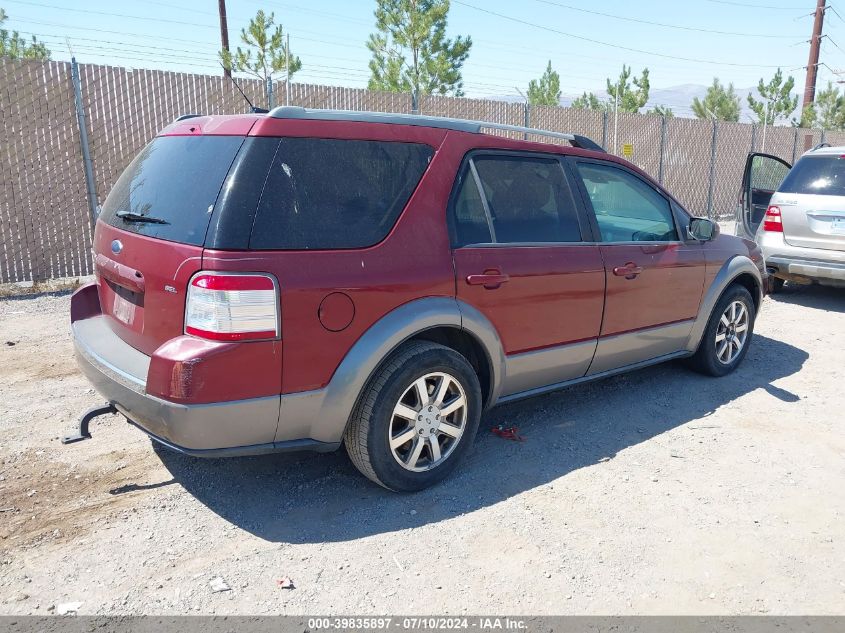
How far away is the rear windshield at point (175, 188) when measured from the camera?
2852 millimetres

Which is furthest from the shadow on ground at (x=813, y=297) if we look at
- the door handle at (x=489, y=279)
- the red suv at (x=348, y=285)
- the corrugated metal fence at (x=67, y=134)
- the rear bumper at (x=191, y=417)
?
the corrugated metal fence at (x=67, y=134)

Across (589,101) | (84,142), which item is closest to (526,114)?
(84,142)

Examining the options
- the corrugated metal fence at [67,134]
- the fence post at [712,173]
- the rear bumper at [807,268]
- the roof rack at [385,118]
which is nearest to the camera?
the roof rack at [385,118]

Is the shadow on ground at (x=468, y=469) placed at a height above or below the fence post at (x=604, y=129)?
below

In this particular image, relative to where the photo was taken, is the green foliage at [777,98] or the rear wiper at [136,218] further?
the green foliage at [777,98]

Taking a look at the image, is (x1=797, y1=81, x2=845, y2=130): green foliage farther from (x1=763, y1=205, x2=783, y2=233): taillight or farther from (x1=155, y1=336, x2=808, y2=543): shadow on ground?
(x1=155, y1=336, x2=808, y2=543): shadow on ground

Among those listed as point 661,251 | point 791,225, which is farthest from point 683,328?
point 791,225

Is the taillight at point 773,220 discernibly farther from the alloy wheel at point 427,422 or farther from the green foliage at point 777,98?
the green foliage at point 777,98

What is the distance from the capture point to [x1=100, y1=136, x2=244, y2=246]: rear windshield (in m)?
2.85

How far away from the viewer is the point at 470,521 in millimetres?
3191

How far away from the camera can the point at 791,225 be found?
7844 millimetres

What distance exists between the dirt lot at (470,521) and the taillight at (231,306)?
1.00 meters

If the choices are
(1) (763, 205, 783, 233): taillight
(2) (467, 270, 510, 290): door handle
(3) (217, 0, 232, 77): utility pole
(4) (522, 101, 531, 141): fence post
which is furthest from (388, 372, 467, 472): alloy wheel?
(3) (217, 0, 232, 77): utility pole

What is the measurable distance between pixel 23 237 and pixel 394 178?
6.70 m
